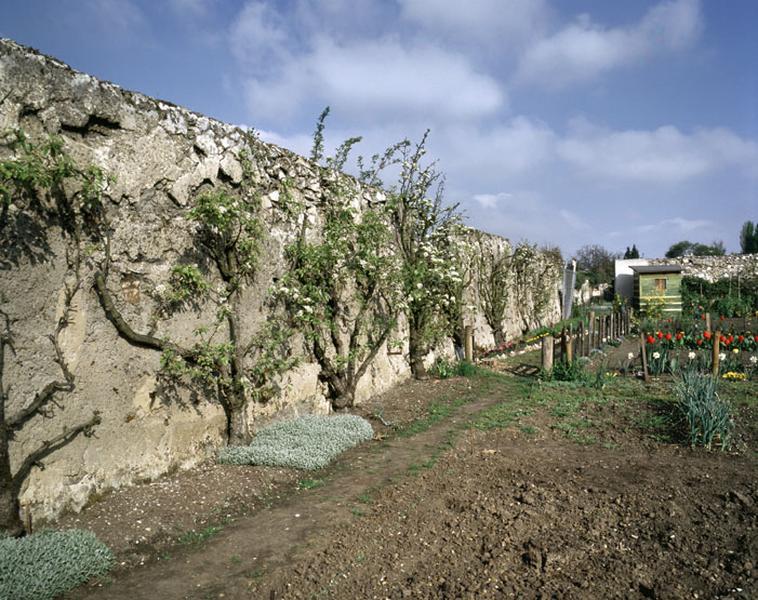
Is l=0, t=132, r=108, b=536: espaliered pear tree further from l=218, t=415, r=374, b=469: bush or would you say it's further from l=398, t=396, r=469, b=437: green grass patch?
l=398, t=396, r=469, b=437: green grass patch

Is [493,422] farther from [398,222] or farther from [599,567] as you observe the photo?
[398,222]

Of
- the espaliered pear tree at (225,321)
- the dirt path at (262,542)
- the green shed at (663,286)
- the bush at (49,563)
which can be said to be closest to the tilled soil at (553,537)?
the dirt path at (262,542)

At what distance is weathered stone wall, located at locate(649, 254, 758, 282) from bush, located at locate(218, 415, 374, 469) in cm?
2308

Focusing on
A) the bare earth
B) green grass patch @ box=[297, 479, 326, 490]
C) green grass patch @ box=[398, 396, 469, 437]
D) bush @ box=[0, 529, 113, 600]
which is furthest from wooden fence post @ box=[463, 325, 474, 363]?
bush @ box=[0, 529, 113, 600]

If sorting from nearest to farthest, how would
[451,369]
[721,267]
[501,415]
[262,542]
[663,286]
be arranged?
1. [262,542]
2. [501,415]
3. [451,369]
4. [663,286]
5. [721,267]

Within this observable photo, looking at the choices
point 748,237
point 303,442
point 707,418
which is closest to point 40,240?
point 303,442

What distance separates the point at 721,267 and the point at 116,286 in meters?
26.5

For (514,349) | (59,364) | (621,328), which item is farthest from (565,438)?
(621,328)

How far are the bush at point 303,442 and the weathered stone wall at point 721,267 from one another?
75.7 feet

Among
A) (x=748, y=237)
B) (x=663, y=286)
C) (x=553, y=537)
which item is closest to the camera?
(x=553, y=537)

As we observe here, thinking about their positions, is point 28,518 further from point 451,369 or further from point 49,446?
point 451,369

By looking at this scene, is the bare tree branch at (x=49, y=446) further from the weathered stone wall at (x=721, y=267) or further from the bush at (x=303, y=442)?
the weathered stone wall at (x=721, y=267)

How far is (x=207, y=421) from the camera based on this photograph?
483 cm

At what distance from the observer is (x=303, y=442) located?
518 centimetres
